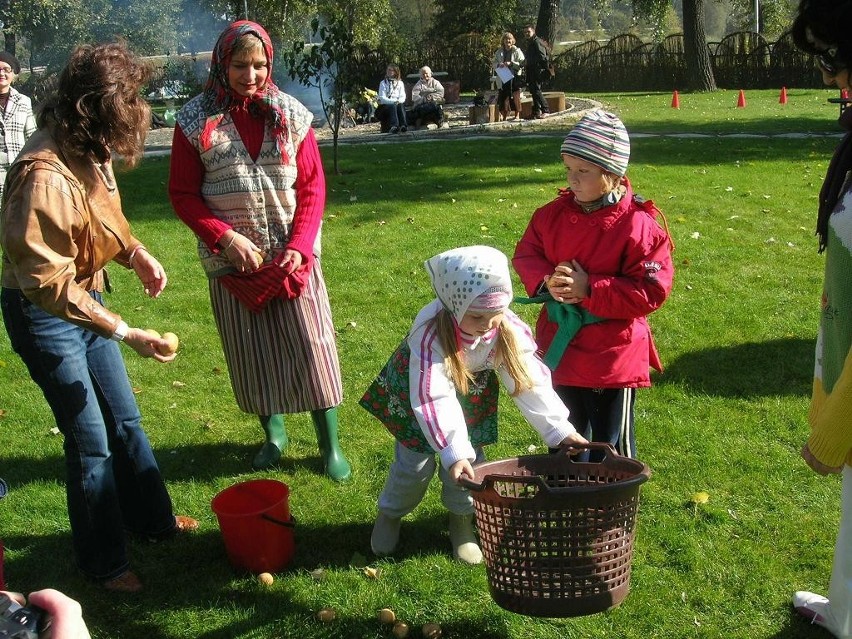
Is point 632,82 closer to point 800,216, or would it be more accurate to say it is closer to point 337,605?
point 800,216

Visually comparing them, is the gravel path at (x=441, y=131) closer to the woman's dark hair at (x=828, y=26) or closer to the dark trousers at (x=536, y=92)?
the dark trousers at (x=536, y=92)

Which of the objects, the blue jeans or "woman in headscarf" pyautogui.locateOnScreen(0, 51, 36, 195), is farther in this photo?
"woman in headscarf" pyautogui.locateOnScreen(0, 51, 36, 195)

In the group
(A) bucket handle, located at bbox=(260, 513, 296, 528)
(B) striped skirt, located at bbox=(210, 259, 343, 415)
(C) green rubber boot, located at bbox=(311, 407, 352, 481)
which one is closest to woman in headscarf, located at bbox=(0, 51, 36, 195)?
(B) striped skirt, located at bbox=(210, 259, 343, 415)

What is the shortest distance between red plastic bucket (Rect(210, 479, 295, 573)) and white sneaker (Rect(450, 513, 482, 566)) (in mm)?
679

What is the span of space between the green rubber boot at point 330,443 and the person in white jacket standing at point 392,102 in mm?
15619

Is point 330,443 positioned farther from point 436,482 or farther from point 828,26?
point 828,26

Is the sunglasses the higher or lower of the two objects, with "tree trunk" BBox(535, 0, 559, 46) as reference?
lower

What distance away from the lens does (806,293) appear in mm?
6934

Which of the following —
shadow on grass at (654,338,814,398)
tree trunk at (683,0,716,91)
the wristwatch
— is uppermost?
tree trunk at (683,0,716,91)

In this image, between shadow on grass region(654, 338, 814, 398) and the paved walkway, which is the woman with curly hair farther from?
the paved walkway

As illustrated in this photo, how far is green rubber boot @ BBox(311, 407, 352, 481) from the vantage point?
4535 millimetres

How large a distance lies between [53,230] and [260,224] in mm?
1319

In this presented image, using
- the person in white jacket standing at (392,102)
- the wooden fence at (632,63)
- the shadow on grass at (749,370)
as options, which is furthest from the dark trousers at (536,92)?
the shadow on grass at (749,370)

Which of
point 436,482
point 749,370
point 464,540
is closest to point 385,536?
point 464,540
